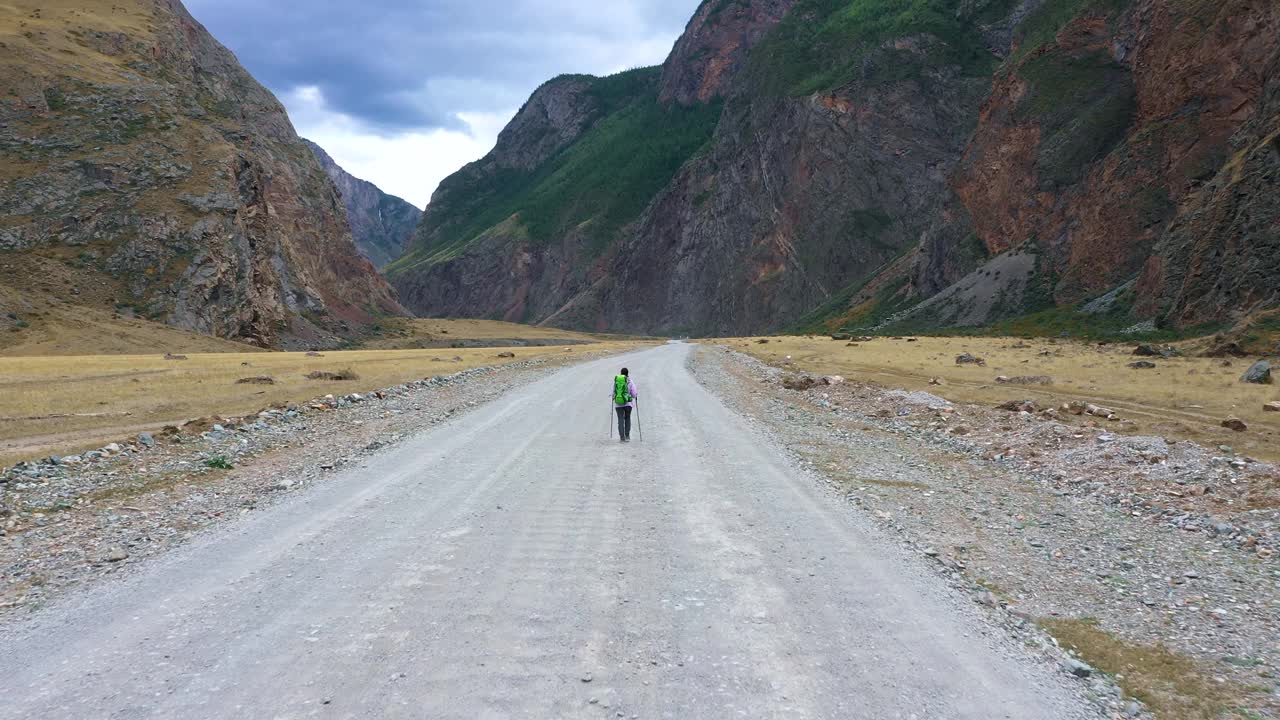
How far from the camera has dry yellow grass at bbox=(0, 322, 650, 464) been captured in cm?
1641

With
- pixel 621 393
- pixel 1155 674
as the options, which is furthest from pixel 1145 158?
pixel 1155 674

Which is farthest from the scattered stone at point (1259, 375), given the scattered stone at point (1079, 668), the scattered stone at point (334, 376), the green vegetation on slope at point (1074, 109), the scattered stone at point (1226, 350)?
the green vegetation on slope at point (1074, 109)

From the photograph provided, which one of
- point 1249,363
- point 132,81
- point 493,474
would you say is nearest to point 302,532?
point 493,474

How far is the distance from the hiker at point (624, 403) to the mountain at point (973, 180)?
147 feet

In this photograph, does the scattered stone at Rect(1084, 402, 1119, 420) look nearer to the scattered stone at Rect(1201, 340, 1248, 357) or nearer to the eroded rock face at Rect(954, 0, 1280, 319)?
the scattered stone at Rect(1201, 340, 1248, 357)

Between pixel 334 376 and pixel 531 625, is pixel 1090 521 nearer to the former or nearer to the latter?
pixel 531 625

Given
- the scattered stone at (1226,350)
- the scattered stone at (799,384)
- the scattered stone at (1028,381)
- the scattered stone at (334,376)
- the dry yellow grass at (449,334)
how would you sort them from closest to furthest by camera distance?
the scattered stone at (1028,381), the scattered stone at (799,384), the scattered stone at (1226,350), the scattered stone at (334,376), the dry yellow grass at (449,334)

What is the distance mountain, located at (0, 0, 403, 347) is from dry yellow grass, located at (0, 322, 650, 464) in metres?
28.3

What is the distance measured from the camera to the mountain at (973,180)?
54312 mm

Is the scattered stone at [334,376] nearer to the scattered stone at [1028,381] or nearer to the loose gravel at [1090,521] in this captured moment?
the loose gravel at [1090,521]

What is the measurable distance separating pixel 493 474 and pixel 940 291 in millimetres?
95727

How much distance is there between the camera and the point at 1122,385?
23.4m

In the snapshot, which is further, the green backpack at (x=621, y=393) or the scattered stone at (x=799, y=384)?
the scattered stone at (x=799, y=384)

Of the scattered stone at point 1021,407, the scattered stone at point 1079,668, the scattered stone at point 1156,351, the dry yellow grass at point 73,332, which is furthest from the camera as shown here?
the dry yellow grass at point 73,332
